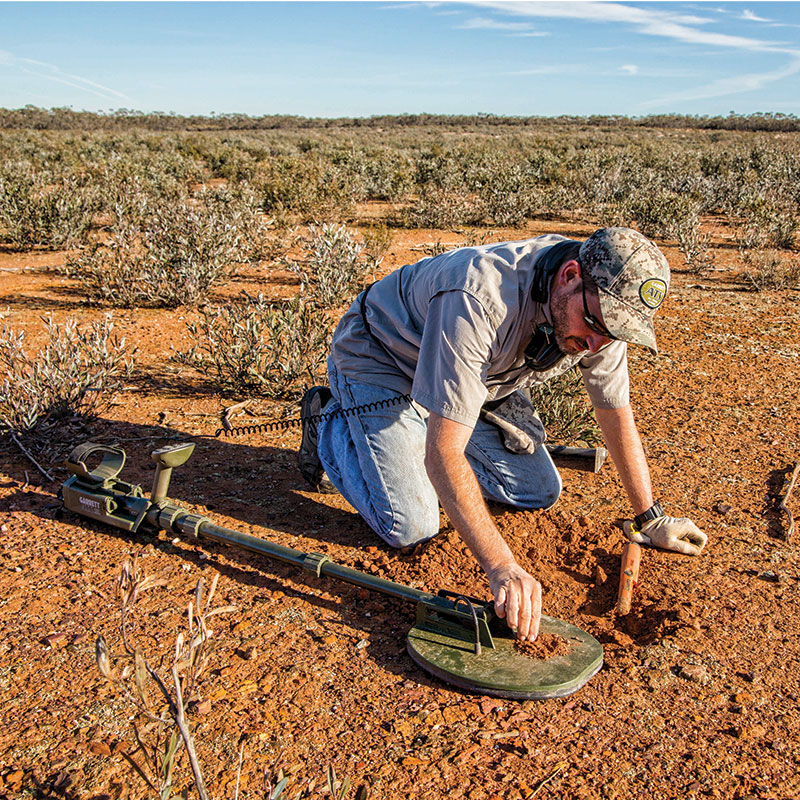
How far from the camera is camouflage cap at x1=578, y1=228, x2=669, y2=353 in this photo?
228cm

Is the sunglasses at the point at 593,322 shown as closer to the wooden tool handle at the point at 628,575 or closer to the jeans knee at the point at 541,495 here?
the wooden tool handle at the point at 628,575

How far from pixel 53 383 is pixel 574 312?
9.90 feet

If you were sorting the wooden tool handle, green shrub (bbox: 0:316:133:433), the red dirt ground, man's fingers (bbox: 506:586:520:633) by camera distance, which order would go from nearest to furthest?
the red dirt ground < man's fingers (bbox: 506:586:520:633) < the wooden tool handle < green shrub (bbox: 0:316:133:433)

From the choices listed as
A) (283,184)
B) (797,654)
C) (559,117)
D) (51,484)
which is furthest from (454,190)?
(559,117)

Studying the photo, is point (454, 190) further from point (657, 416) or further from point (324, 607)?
point (324, 607)

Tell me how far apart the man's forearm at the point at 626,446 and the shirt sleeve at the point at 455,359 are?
0.73 metres

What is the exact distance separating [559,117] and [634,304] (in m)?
69.8

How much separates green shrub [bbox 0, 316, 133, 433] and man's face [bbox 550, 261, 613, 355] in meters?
2.84

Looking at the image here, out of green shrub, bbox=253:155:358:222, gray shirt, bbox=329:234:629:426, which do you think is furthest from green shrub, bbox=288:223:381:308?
green shrub, bbox=253:155:358:222

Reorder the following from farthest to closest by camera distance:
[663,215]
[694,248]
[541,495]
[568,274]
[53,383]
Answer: [663,215] < [694,248] < [53,383] < [541,495] < [568,274]

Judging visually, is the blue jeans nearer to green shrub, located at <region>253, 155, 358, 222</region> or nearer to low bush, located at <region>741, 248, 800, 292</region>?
low bush, located at <region>741, 248, 800, 292</region>

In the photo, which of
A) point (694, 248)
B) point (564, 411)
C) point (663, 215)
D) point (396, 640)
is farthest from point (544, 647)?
point (663, 215)

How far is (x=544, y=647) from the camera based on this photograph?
2.37 meters

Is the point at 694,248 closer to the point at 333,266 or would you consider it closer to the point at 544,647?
the point at 333,266
